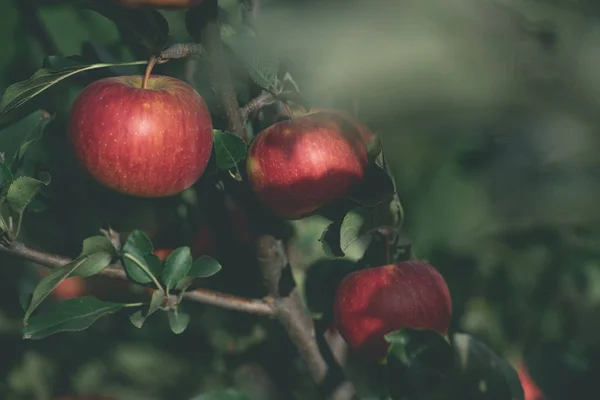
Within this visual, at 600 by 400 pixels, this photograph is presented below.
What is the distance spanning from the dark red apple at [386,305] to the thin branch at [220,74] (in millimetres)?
267

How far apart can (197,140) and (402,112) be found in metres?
0.66

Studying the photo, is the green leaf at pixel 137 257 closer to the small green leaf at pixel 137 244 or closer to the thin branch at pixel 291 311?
the small green leaf at pixel 137 244

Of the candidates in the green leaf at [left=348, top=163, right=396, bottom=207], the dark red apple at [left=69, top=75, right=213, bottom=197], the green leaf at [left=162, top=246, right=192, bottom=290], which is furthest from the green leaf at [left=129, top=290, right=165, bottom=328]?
the green leaf at [left=348, top=163, right=396, bottom=207]

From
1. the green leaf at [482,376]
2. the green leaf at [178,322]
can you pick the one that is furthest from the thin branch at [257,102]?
the green leaf at [482,376]

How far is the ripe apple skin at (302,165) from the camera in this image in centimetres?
82

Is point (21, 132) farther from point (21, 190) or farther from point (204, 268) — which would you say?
point (204, 268)

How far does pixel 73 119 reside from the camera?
2.61 feet

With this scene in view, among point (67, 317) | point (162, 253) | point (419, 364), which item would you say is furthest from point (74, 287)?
point (419, 364)

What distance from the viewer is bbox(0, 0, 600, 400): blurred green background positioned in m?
0.13

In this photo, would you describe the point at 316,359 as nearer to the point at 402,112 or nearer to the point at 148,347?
the point at 148,347

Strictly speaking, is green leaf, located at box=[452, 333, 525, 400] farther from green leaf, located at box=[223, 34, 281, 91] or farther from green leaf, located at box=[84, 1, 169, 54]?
green leaf, located at box=[84, 1, 169, 54]

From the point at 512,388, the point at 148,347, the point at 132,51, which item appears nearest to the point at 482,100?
the point at 512,388

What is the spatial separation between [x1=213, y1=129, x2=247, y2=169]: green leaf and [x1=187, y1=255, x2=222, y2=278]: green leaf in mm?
112

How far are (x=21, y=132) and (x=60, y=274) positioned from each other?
26 centimetres
